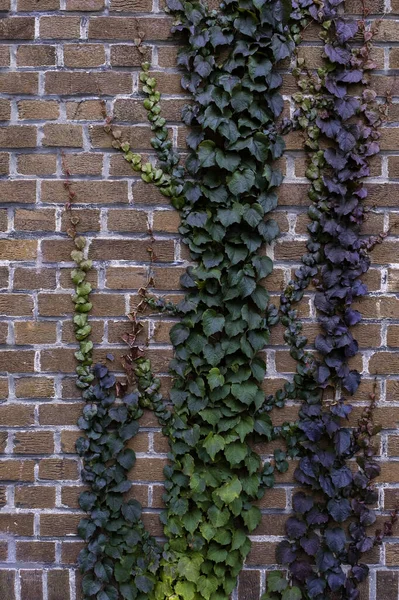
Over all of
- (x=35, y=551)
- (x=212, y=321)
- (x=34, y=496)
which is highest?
(x=212, y=321)

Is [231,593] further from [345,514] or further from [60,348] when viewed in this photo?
[60,348]

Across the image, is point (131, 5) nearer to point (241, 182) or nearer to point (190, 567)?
point (241, 182)

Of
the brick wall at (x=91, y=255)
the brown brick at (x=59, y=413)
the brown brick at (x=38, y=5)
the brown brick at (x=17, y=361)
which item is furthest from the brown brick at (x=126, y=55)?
the brown brick at (x=59, y=413)

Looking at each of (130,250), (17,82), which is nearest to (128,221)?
(130,250)

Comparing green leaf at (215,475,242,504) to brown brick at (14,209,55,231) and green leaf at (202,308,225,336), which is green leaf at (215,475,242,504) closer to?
green leaf at (202,308,225,336)

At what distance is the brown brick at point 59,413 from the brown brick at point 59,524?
31 cm

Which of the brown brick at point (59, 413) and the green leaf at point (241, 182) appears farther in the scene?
the brown brick at point (59, 413)

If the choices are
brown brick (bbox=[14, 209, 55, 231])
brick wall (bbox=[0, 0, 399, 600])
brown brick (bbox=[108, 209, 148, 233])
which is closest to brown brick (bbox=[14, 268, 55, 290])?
brick wall (bbox=[0, 0, 399, 600])

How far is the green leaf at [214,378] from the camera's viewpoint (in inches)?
73.1

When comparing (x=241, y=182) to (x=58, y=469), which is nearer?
(x=241, y=182)

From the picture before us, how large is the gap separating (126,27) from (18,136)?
0.49m

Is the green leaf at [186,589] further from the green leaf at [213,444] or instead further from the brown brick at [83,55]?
the brown brick at [83,55]

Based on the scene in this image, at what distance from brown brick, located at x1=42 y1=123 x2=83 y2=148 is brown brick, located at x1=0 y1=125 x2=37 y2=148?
40 mm

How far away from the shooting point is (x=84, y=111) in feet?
6.21
